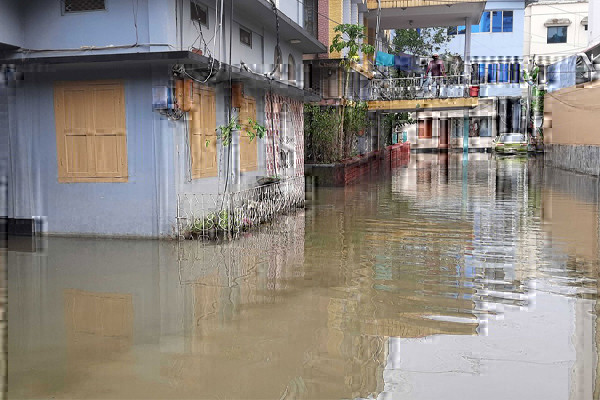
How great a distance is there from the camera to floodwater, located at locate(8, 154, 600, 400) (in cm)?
533

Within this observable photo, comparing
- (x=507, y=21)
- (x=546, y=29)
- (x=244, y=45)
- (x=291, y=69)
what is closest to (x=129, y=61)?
(x=244, y=45)

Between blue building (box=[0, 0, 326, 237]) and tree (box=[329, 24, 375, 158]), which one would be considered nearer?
blue building (box=[0, 0, 326, 237])

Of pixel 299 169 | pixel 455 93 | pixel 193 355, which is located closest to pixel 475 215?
pixel 299 169

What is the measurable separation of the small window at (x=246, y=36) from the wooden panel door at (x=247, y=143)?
128 centimetres

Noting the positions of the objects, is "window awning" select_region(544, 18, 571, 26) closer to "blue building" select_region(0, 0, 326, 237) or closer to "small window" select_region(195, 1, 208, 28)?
"blue building" select_region(0, 0, 326, 237)

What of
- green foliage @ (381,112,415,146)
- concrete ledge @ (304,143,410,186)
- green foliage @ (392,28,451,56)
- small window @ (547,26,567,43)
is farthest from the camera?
small window @ (547,26,567,43)

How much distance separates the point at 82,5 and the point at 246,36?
4369 mm

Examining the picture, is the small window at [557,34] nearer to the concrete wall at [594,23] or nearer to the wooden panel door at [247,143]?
the concrete wall at [594,23]

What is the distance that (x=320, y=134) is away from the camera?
72.8ft

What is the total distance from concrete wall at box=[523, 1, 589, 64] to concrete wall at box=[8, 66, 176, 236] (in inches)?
1656

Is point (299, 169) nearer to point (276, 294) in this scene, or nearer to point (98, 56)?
point (98, 56)

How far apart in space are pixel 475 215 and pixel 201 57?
7.72 metres

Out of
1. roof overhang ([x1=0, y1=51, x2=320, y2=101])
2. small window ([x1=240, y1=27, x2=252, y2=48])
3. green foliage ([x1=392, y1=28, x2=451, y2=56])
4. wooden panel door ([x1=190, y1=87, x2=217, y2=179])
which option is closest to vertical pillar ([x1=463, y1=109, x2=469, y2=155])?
green foliage ([x1=392, y1=28, x2=451, y2=56])

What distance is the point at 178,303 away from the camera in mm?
7617
